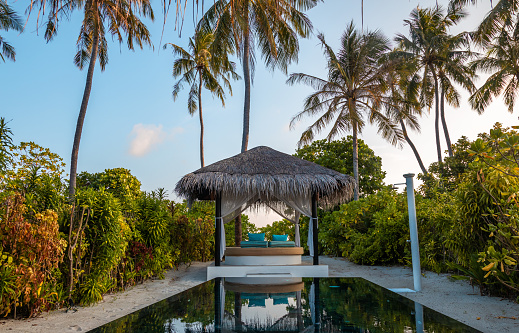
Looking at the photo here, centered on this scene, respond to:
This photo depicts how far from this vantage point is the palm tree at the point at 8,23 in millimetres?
14961

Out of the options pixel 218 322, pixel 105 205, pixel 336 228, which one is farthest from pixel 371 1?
pixel 336 228

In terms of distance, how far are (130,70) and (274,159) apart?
4160 mm

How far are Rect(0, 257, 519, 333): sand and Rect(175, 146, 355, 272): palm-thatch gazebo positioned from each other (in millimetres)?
1491

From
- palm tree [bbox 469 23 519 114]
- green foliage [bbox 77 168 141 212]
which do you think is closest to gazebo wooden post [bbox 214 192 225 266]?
green foliage [bbox 77 168 141 212]

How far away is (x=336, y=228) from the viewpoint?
432 inches

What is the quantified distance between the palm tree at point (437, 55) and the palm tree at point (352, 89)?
12.0ft

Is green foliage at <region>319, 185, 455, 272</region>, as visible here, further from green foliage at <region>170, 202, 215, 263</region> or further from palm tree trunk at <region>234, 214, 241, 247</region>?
green foliage at <region>170, 202, 215, 263</region>

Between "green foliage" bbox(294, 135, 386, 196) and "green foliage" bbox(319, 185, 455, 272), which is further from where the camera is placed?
"green foliage" bbox(294, 135, 386, 196)

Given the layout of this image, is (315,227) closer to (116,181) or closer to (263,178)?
(263,178)

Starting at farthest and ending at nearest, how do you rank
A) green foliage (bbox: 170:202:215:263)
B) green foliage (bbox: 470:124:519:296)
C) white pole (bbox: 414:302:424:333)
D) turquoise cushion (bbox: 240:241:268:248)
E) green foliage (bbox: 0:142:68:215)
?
green foliage (bbox: 170:202:215:263), turquoise cushion (bbox: 240:241:268:248), green foliage (bbox: 0:142:68:215), green foliage (bbox: 470:124:519:296), white pole (bbox: 414:302:424:333)

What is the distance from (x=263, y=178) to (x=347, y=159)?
921cm

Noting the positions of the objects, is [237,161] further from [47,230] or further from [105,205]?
[47,230]

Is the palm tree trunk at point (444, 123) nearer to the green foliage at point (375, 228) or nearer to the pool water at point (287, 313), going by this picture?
the green foliage at point (375, 228)

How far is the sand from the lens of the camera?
3793 mm
